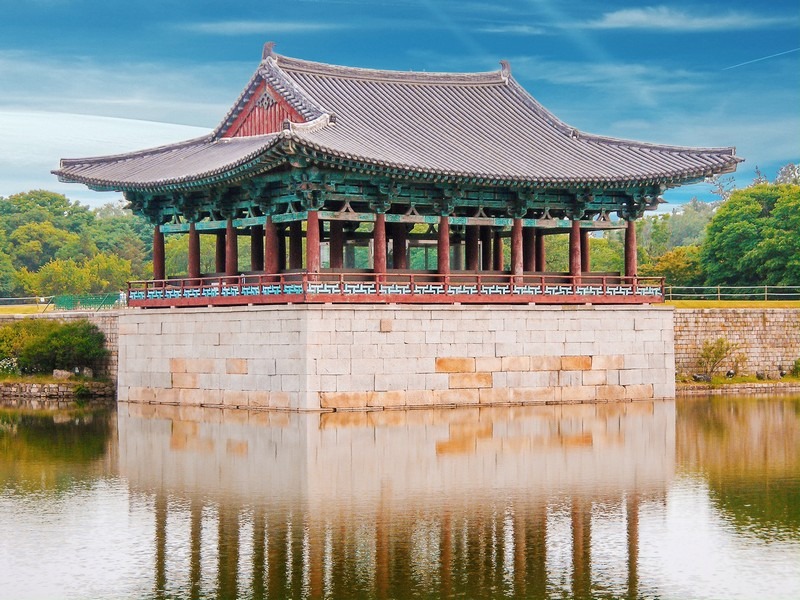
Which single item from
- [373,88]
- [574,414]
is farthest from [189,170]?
[574,414]

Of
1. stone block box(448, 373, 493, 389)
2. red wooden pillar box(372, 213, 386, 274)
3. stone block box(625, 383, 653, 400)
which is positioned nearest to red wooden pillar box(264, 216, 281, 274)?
Result: red wooden pillar box(372, 213, 386, 274)

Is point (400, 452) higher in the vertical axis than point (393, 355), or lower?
lower

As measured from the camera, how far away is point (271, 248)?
41.4 m

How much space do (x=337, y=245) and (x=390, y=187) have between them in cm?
375

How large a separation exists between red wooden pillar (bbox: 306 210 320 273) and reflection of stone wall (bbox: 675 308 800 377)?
55.5ft

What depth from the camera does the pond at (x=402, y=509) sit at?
1783cm

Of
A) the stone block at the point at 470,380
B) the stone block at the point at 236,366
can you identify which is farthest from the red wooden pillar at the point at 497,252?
the stone block at the point at 236,366

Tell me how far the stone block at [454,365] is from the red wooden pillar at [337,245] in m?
5.81

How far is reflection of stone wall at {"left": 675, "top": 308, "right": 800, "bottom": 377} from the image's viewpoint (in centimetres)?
5041

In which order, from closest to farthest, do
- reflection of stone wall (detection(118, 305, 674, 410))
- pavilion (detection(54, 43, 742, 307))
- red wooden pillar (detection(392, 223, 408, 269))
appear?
reflection of stone wall (detection(118, 305, 674, 410))
pavilion (detection(54, 43, 742, 307))
red wooden pillar (detection(392, 223, 408, 269))

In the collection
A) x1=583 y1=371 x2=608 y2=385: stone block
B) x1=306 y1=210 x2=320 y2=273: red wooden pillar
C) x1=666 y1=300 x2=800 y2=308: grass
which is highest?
x1=306 y1=210 x2=320 y2=273: red wooden pillar

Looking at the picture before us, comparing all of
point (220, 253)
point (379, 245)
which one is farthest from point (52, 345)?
point (379, 245)

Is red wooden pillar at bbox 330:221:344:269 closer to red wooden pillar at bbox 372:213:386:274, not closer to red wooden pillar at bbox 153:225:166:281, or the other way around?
red wooden pillar at bbox 372:213:386:274

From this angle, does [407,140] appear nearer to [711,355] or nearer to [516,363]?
[516,363]
